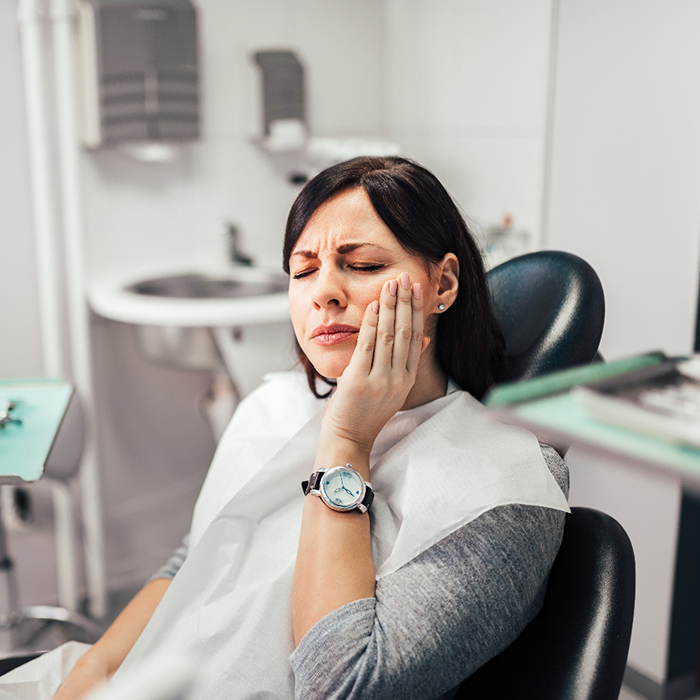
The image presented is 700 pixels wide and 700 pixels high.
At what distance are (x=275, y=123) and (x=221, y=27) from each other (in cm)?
32

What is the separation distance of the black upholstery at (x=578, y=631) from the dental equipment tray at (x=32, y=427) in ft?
2.14

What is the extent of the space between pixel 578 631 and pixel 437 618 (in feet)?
0.56

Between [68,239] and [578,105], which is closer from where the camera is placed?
[578,105]

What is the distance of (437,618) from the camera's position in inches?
34.1

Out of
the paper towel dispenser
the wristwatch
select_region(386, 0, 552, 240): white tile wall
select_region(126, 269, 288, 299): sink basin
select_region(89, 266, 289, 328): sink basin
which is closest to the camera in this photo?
the wristwatch

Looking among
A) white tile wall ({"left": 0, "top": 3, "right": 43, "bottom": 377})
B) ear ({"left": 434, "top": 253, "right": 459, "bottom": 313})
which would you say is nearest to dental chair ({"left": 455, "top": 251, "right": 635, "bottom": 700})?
ear ({"left": 434, "top": 253, "right": 459, "bottom": 313})

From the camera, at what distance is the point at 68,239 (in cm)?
221

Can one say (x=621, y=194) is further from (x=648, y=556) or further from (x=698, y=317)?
(x=648, y=556)

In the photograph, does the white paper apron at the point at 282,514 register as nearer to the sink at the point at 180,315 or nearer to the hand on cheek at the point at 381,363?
the hand on cheek at the point at 381,363

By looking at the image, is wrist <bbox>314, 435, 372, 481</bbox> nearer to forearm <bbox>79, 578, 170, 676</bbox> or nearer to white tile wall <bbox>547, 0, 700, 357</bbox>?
forearm <bbox>79, 578, 170, 676</bbox>

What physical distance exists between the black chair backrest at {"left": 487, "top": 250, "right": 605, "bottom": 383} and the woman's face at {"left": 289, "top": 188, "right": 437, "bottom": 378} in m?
0.19

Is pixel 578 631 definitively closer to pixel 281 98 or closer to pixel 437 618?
pixel 437 618

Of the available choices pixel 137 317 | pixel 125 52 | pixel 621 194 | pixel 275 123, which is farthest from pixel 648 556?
pixel 125 52

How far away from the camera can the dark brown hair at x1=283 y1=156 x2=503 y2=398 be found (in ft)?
3.58
